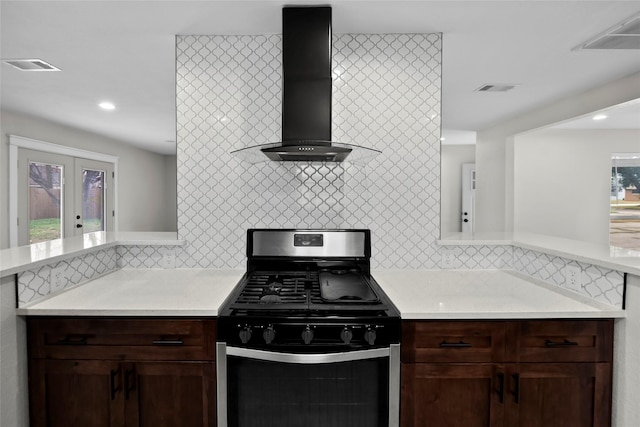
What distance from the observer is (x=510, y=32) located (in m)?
2.35

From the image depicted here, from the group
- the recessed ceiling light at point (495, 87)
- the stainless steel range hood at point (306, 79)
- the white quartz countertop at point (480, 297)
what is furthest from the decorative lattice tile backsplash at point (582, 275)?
the recessed ceiling light at point (495, 87)

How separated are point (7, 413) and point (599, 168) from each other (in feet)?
21.6

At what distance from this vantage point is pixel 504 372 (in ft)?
5.05

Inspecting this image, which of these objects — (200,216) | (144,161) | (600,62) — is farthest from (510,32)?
(144,161)

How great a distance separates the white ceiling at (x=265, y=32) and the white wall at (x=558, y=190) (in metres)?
1.22

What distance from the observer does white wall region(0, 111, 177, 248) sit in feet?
15.0

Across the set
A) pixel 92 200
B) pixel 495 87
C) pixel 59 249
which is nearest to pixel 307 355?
pixel 59 249

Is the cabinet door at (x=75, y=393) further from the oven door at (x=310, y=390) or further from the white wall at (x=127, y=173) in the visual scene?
the white wall at (x=127, y=173)

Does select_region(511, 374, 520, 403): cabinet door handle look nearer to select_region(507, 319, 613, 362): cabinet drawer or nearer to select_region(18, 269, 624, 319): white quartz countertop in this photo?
select_region(507, 319, 613, 362): cabinet drawer

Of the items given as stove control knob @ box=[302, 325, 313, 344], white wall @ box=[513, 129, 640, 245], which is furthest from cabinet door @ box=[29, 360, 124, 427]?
white wall @ box=[513, 129, 640, 245]

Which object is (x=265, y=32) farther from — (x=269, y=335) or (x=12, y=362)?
(x=12, y=362)

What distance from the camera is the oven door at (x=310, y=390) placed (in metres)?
1.49

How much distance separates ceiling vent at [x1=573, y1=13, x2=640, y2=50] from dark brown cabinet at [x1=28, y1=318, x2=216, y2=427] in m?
2.75

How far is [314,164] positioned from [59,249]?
1.40m
